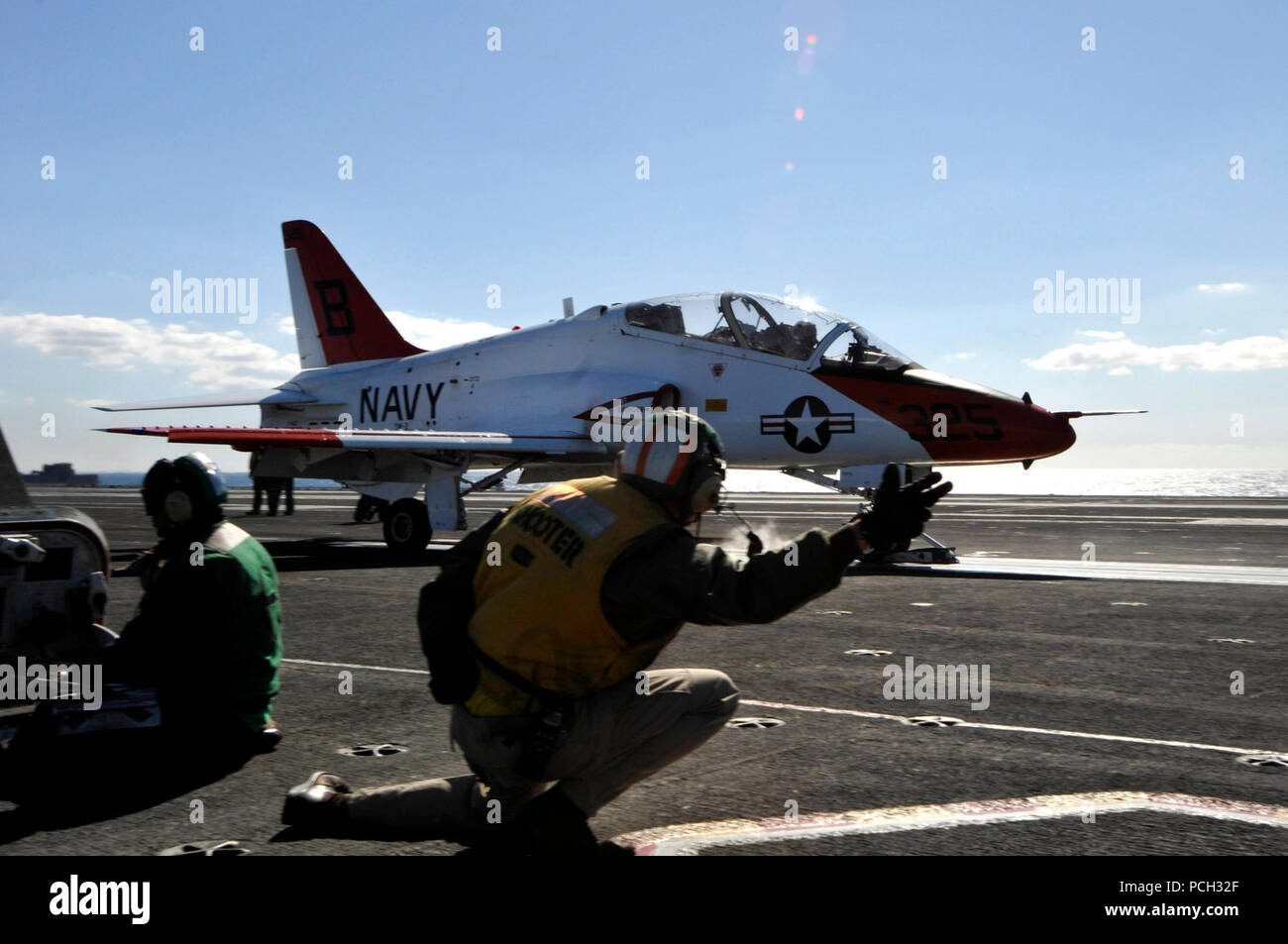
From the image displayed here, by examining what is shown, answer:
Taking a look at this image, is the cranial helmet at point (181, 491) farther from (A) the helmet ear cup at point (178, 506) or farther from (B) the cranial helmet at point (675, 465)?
(B) the cranial helmet at point (675, 465)

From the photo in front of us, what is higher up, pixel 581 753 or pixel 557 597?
pixel 557 597

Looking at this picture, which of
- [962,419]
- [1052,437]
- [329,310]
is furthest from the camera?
[329,310]

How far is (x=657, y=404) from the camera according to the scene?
15031mm

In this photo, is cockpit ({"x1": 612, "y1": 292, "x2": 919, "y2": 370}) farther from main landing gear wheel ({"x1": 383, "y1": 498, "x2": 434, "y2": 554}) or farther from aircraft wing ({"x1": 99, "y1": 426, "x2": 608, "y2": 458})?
main landing gear wheel ({"x1": 383, "y1": 498, "x2": 434, "y2": 554})

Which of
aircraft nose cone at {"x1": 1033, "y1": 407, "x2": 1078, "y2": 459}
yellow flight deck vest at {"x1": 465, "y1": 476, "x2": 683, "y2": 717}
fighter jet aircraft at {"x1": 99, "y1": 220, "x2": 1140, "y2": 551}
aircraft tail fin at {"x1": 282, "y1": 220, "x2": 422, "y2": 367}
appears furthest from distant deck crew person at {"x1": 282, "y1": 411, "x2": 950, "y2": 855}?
aircraft tail fin at {"x1": 282, "y1": 220, "x2": 422, "y2": 367}

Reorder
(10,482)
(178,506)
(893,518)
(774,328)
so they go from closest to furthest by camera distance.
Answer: (893,518)
(178,506)
(10,482)
(774,328)

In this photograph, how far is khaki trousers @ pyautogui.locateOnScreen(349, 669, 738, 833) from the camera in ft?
11.0

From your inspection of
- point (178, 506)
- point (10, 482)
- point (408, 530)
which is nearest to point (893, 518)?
point (178, 506)

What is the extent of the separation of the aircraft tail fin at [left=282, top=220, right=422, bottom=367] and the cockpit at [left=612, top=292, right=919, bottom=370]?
802cm

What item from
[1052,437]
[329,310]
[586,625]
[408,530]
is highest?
[329,310]

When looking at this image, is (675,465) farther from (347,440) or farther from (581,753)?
(347,440)

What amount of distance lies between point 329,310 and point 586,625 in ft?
67.1
